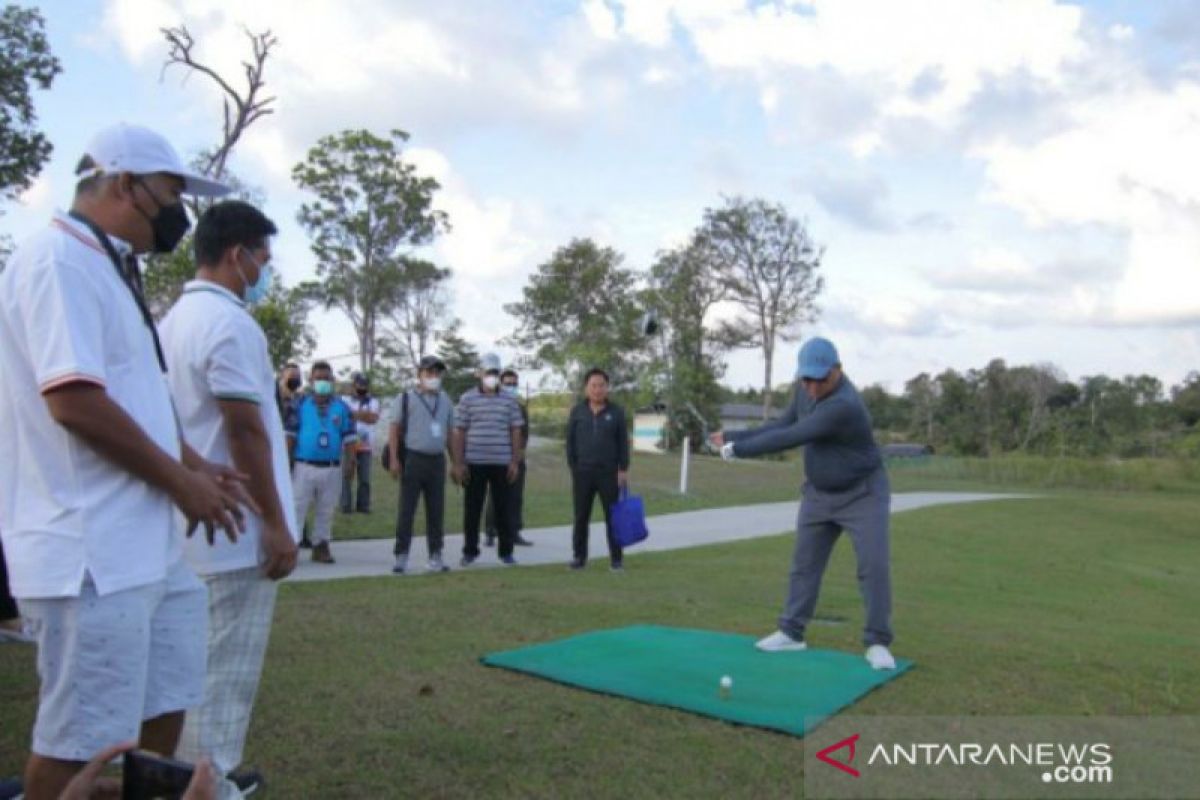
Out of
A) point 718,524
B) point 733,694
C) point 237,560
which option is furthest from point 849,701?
point 718,524

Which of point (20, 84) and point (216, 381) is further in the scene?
point (20, 84)

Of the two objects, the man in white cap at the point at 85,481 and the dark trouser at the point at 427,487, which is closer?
the man in white cap at the point at 85,481

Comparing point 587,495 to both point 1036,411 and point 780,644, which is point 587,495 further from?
point 1036,411

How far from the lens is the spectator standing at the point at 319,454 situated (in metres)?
10.4

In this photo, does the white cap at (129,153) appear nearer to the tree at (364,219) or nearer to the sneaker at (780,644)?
the sneaker at (780,644)

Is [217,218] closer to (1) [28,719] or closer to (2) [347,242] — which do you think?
(1) [28,719]

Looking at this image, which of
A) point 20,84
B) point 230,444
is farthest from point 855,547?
point 20,84

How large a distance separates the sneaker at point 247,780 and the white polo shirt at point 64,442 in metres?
1.56

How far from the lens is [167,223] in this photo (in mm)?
2945

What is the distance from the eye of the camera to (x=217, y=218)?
139 inches

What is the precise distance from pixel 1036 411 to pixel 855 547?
5395cm

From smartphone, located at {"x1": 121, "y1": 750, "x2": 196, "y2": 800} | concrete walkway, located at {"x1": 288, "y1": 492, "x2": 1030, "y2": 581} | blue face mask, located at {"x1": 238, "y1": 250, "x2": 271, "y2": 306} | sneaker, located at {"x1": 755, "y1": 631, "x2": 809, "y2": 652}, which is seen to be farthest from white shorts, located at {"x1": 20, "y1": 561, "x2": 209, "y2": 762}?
concrete walkway, located at {"x1": 288, "y1": 492, "x2": 1030, "y2": 581}

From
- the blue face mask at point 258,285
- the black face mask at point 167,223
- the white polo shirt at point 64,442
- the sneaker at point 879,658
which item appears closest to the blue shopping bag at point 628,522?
the sneaker at point 879,658

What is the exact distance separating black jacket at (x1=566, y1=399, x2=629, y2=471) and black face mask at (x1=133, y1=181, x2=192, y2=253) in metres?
8.04
